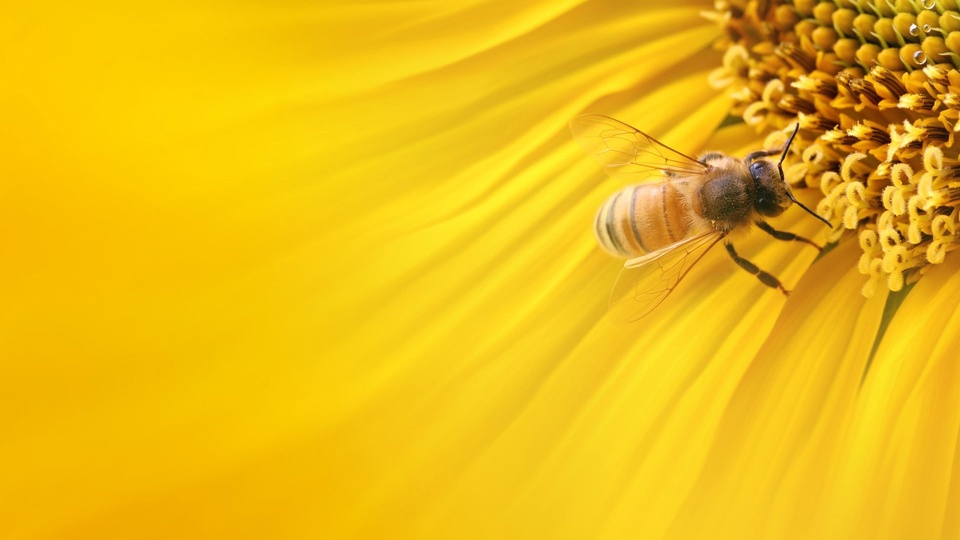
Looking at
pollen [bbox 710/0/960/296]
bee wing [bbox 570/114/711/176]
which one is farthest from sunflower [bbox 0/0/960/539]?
bee wing [bbox 570/114/711/176]

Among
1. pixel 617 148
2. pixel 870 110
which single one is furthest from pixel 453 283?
pixel 870 110

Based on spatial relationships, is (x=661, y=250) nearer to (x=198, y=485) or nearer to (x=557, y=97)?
(x=557, y=97)

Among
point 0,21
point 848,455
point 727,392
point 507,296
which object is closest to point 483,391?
point 507,296

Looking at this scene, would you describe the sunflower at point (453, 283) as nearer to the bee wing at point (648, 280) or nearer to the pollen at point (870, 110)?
the pollen at point (870, 110)

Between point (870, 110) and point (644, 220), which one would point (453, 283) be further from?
point (870, 110)

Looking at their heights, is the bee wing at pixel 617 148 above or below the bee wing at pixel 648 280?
above

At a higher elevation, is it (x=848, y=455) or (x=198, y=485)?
(x=198, y=485)

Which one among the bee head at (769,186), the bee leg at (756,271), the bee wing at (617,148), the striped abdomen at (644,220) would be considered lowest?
the bee leg at (756,271)

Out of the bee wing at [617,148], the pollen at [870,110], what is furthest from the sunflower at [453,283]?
the bee wing at [617,148]
